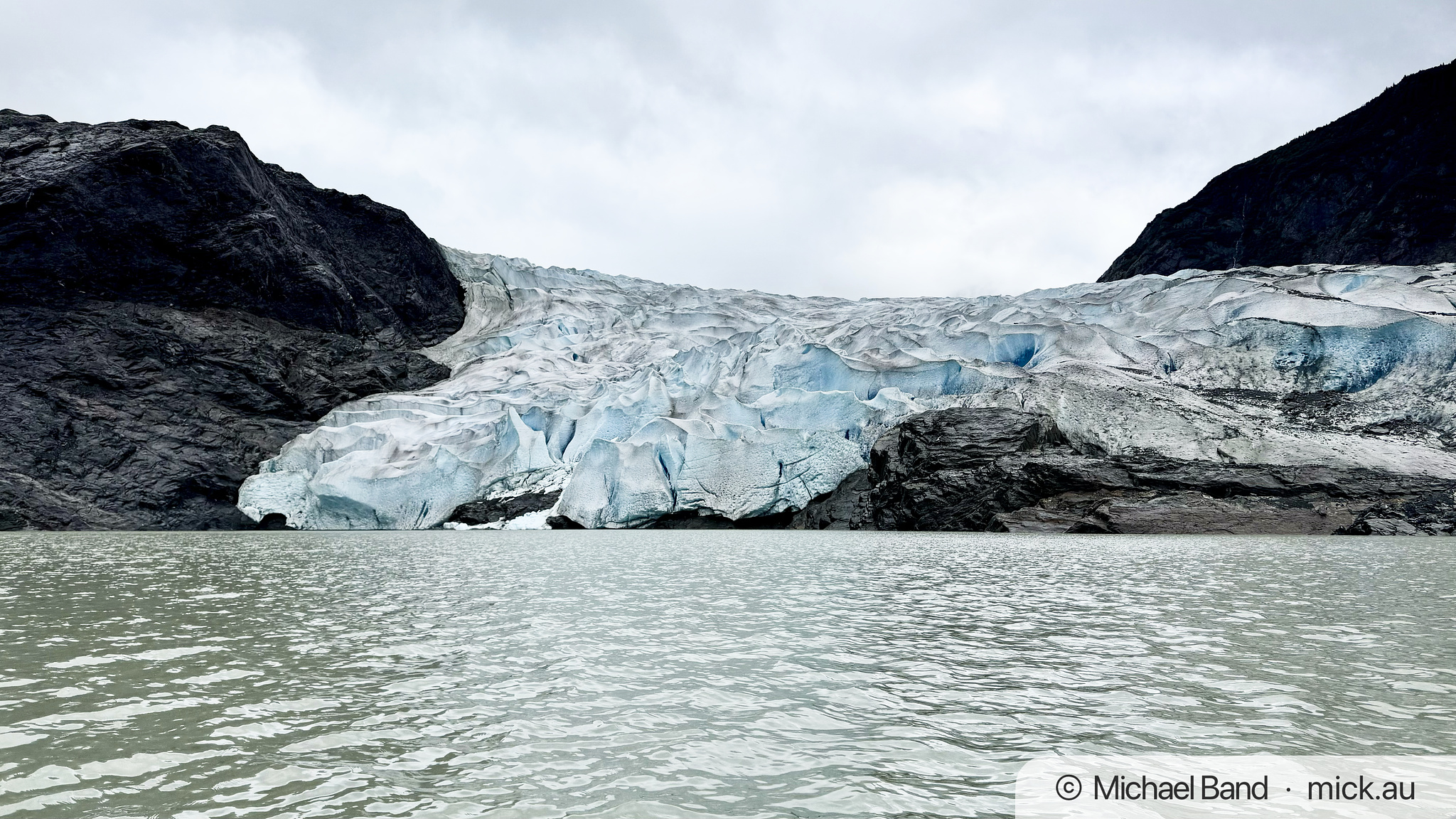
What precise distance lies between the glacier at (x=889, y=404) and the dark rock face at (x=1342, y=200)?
1226cm

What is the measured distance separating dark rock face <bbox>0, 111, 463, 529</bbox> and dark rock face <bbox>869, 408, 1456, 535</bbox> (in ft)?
63.6

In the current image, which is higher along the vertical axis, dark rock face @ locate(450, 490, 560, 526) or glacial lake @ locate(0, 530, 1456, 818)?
dark rock face @ locate(450, 490, 560, 526)

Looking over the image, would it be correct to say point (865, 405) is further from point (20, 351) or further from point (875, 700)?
point (20, 351)

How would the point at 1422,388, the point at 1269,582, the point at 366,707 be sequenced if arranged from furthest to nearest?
the point at 1422,388 → the point at 1269,582 → the point at 366,707

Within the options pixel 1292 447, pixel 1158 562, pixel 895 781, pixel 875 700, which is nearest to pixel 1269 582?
pixel 1158 562

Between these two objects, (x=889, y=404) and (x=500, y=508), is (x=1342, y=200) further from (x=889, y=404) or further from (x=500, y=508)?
(x=500, y=508)

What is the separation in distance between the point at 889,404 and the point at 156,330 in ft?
79.7

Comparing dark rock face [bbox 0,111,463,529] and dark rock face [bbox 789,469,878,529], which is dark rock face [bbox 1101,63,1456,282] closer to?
dark rock face [bbox 789,469,878,529]

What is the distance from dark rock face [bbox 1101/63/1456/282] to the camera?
124ft

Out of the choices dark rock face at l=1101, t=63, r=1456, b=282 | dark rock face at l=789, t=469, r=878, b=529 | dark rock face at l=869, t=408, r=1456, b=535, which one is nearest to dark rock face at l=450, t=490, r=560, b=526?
dark rock face at l=789, t=469, r=878, b=529

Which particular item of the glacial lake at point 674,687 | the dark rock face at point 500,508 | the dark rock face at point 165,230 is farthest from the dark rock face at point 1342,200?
the dark rock face at point 165,230

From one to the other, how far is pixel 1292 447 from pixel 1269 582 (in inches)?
533

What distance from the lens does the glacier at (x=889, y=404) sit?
859 inches

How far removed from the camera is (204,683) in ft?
15.3
